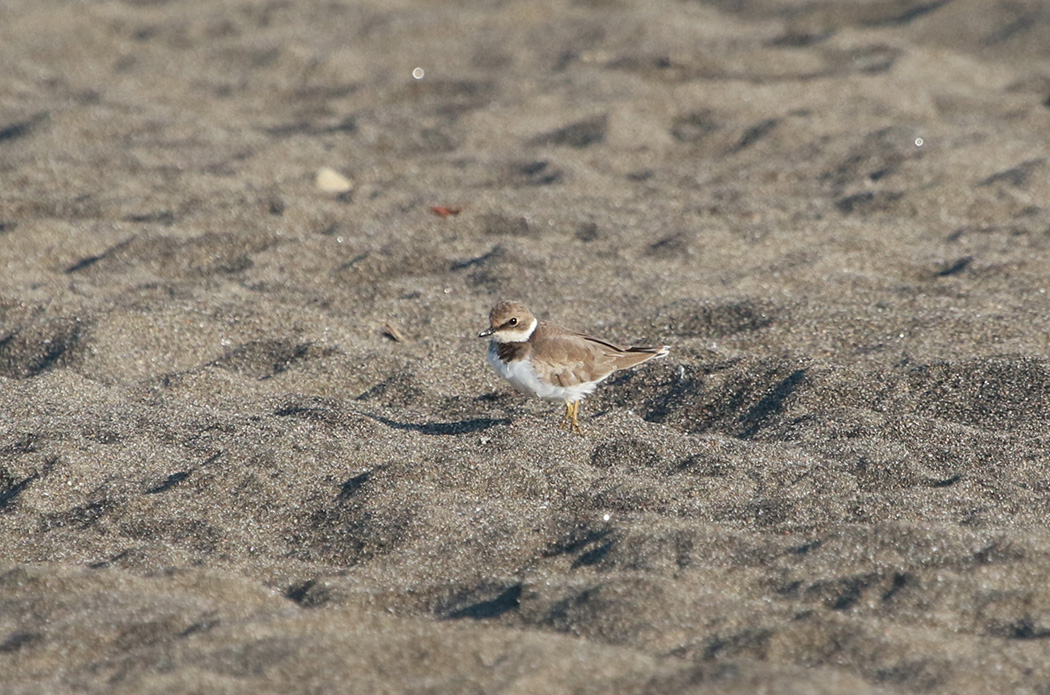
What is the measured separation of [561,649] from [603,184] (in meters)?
4.81

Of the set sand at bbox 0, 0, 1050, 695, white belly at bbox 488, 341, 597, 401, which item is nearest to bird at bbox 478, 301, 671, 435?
white belly at bbox 488, 341, 597, 401

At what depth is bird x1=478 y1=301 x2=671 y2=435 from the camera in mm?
4434

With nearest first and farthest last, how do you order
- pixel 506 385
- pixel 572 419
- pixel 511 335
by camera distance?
pixel 572 419 < pixel 511 335 < pixel 506 385

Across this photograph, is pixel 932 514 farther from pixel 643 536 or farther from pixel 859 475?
pixel 643 536

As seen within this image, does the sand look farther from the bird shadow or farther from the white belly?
the white belly

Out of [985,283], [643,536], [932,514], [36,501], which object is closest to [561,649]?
[643,536]

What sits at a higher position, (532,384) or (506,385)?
(532,384)

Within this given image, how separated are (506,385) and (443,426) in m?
0.60

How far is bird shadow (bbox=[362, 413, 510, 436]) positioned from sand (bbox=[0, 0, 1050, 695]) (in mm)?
35

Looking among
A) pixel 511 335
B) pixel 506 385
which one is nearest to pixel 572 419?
pixel 511 335

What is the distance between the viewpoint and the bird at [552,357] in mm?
4434

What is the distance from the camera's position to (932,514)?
3574mm

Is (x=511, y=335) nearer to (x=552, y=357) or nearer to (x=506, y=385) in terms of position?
(x=552, y=357)

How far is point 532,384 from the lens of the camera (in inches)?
175
